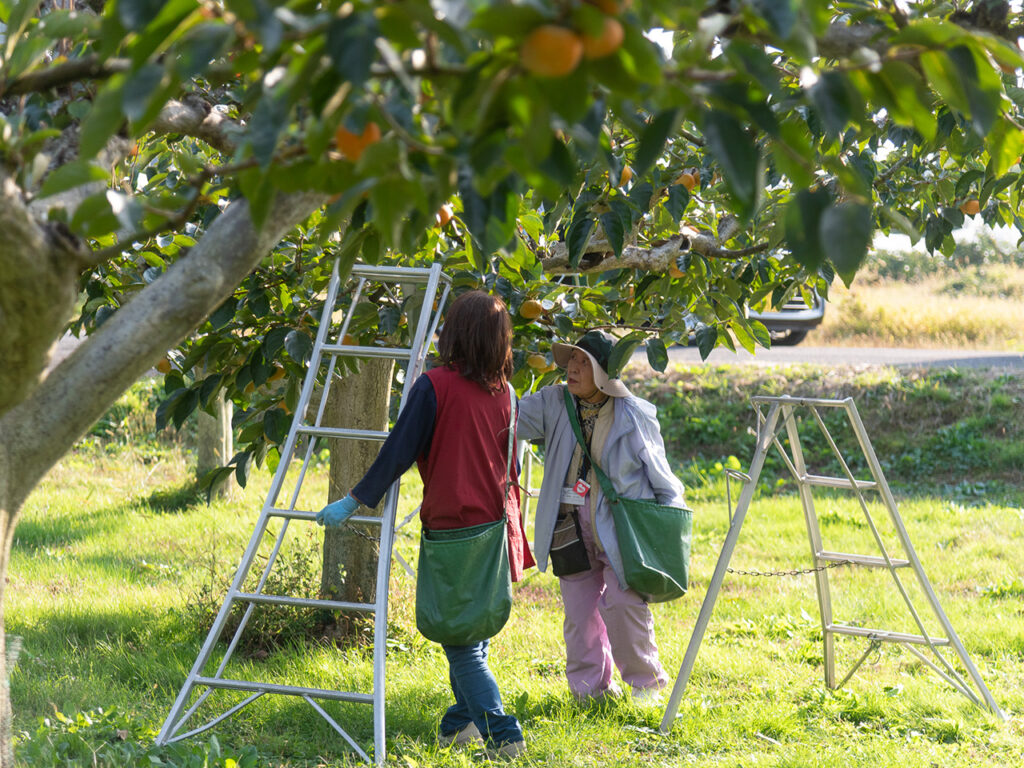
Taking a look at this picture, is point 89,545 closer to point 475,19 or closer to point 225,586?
point 225,586

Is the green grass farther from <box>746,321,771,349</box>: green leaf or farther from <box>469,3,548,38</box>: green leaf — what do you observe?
<box>469,3,548,38</box>: green leaf

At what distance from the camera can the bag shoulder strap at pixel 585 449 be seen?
3596mm

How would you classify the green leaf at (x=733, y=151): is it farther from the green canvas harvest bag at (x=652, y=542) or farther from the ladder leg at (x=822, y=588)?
the ladder leg at (x=822, y=588)

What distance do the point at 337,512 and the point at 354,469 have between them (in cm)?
131

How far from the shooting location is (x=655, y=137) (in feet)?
3.61

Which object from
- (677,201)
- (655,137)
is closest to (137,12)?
(655,137)

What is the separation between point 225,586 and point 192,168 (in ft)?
12.3

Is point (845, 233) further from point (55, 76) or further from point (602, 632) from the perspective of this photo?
point (602, 632)

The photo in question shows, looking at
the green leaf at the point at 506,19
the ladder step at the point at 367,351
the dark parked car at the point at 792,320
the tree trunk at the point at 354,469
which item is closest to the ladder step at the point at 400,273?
the ladder step at the point at 367,351

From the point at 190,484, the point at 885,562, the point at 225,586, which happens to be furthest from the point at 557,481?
the point at 190,484

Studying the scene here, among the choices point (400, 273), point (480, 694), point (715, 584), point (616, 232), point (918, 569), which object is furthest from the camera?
point (918, 569)

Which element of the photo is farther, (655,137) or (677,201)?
(677,201)

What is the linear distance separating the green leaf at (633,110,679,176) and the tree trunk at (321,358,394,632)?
322 cm

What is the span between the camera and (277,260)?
3588mm
